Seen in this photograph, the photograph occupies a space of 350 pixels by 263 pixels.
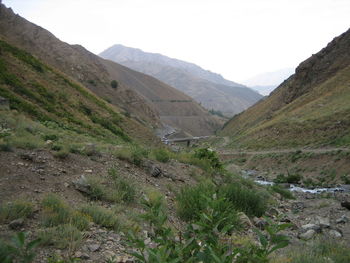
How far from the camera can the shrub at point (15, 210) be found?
4.61 meters

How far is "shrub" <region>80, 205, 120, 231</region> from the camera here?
522 cm

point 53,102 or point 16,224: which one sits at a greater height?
point 53,102

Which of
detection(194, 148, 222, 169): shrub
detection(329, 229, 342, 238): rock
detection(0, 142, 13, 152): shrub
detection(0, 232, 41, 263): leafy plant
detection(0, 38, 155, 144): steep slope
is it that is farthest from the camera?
detection(0, 38, 155, 144): steep slope

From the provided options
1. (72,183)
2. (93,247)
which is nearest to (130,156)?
(72,183)

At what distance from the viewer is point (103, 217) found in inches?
210

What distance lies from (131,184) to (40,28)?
6862cm

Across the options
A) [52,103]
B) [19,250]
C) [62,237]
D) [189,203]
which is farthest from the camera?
[52,103]

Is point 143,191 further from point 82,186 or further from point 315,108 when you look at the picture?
point 315,108

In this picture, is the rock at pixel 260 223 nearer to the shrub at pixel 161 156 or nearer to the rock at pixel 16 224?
the shrub at pixel 161 156

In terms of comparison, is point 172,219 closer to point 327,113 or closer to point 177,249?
point 177,249

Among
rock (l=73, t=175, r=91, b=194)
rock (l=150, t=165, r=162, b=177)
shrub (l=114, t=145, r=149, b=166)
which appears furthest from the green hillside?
rock (l=73, t=175, r=91, b=194)

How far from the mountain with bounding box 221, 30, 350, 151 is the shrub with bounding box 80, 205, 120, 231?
31.8 meters

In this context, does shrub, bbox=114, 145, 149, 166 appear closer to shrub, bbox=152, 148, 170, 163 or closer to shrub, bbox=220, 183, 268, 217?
shrub, bbox=152, 148, 170, 163

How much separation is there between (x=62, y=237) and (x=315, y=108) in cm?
4877
